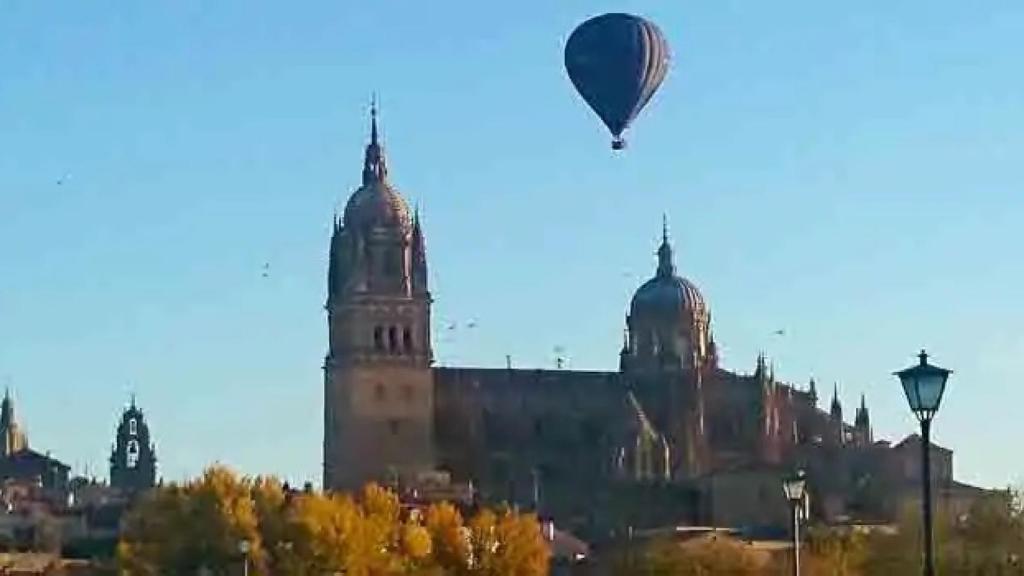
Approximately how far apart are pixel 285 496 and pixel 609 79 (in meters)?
34.6

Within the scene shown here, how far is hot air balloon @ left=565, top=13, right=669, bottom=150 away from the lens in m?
59.8

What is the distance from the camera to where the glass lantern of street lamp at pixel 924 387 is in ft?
78.2

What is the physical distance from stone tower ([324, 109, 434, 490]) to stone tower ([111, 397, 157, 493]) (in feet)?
81.2

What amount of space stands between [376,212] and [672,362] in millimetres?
Result: 17236

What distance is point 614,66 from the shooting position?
196ft

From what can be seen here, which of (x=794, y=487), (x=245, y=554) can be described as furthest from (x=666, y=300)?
(x=794, y=487)

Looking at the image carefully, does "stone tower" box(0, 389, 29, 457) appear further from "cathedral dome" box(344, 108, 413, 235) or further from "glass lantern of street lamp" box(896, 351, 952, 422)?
"glass lantern of street lamp" box(896, 351, 952, 422)

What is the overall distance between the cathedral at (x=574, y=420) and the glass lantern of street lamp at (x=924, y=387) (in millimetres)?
97463

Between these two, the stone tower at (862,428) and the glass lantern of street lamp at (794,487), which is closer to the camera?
the glass lantern of street lamp at (794,487)

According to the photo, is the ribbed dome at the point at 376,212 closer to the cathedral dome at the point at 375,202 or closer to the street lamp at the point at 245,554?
the cathedral dome at the point at 375,202

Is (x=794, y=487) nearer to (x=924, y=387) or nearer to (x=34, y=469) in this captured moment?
(x=924, y=387)

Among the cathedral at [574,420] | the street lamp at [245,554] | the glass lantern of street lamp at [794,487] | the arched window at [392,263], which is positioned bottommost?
the street lamp at [245,554]

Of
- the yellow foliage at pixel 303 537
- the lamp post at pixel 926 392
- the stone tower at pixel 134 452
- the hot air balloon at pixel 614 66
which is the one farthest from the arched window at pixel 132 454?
the lamp post at pixel 926 392

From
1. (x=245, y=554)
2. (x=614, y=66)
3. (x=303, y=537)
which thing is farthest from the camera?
(x=303, y=537)
